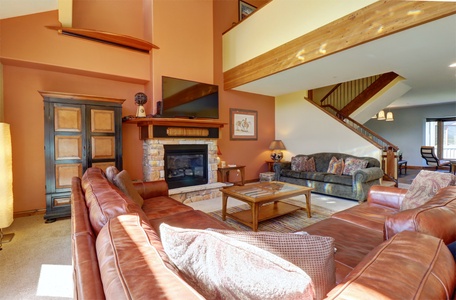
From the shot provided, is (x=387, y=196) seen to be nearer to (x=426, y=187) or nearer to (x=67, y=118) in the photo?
(x=426, y=187)

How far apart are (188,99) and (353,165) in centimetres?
359

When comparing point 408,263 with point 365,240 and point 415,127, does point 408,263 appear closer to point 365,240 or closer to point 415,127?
point 365,240

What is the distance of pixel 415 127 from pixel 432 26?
317 inches

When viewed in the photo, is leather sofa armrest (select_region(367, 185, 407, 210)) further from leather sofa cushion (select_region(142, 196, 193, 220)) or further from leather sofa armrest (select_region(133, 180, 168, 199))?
leather sofa armrest (select_region(133, 180, 168, 199))

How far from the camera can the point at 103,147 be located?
353 centimetres

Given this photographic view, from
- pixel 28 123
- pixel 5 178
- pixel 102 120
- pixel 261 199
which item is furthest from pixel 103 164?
pixel 261 199

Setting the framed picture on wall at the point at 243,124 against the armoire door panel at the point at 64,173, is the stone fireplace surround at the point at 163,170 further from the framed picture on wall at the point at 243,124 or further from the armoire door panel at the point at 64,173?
the framed picture on wall at the point at 243,124

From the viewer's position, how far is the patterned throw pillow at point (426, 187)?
1.81 metres

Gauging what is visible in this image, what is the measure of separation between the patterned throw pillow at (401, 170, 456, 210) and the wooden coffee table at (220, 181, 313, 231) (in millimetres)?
1310

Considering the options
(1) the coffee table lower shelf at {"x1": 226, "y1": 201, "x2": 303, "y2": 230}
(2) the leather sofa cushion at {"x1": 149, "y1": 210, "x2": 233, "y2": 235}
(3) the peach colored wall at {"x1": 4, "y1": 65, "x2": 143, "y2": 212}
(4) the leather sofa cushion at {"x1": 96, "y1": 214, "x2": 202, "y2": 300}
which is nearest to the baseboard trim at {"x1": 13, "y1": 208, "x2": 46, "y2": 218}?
(3) the peach colored wall at {"x1": 4, "y1": 65, "x2": 143, "y2": 212}

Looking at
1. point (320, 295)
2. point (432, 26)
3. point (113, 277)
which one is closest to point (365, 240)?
point (320, 295)

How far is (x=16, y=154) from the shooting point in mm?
3416

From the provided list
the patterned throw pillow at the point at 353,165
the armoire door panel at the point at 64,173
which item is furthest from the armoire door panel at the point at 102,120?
the patterned throw pillow at the point at 353,165

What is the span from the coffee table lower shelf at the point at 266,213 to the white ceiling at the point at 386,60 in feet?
7.67
